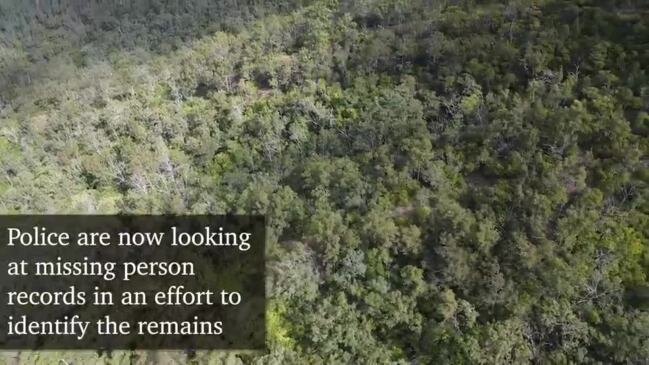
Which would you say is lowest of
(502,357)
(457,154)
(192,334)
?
(502,357)

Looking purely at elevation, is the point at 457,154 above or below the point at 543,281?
above

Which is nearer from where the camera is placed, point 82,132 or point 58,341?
point 58,341

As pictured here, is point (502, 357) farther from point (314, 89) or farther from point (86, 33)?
point (86, 33)

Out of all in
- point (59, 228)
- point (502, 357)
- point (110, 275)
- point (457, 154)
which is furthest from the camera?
point (457, 154)

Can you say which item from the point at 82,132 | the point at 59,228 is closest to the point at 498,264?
the point at 59,228

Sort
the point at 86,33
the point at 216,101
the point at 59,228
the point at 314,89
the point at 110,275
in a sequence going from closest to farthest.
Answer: the point at 110,275
the point at 59,228
the point at 314,89
the point at 216,101
the point at 86,33

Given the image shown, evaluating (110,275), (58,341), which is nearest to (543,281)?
(110,275)
